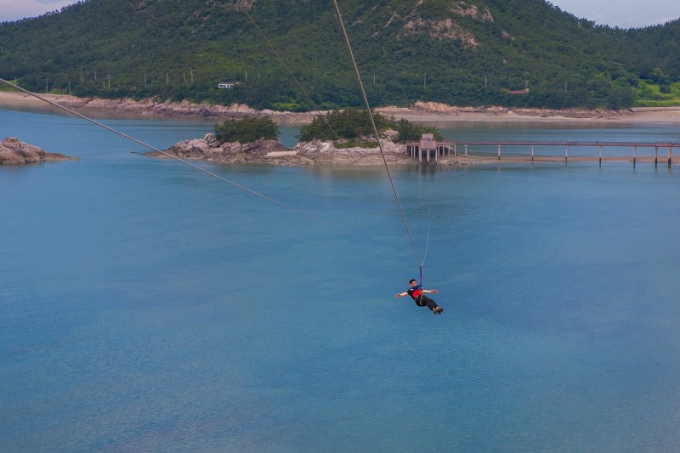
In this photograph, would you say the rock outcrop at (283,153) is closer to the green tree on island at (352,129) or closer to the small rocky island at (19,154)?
the green tree on island at (352,129)

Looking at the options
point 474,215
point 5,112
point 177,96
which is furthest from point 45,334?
point 5,112

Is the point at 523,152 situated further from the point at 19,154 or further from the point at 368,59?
the point at 368,59

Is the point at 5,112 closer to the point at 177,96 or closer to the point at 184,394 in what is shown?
the point at 177,96

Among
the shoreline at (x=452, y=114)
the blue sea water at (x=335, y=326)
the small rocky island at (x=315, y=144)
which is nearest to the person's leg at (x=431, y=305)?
the blue sea water at (x=335, y=326)

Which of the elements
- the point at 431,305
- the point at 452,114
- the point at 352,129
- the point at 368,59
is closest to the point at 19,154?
the point at 352,129

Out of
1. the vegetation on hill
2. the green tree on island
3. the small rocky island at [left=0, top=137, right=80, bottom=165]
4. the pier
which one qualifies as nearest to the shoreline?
the pier

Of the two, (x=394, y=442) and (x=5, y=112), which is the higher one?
(x=5, y=112)
